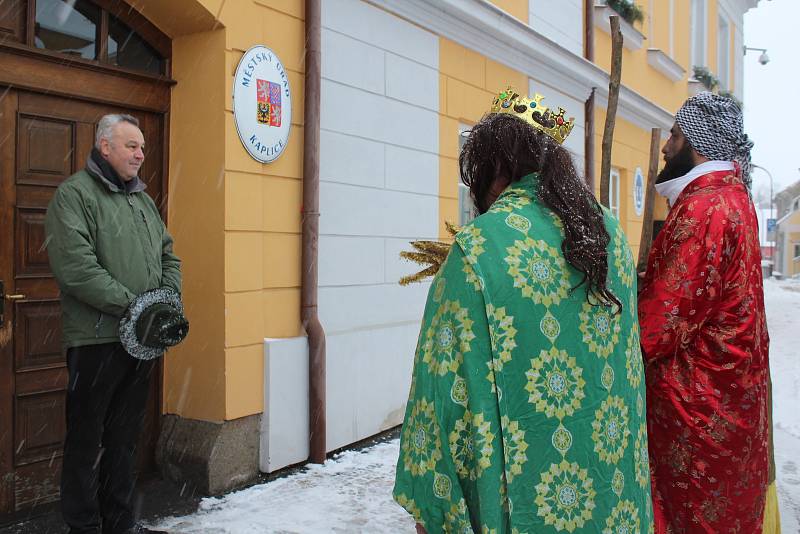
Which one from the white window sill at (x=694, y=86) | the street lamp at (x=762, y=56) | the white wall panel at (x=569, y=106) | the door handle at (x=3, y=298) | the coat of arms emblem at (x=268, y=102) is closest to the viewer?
the door handle at (x=3, y=298)

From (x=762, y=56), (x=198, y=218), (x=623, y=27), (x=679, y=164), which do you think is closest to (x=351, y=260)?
(x=198, y=218)

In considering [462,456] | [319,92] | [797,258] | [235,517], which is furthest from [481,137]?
[797,258]

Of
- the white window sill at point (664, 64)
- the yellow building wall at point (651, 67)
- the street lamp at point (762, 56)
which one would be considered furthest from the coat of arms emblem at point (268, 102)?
the street lamp at point (762, 56)

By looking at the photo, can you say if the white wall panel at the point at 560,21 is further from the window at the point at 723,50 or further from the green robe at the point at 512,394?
the window at the point at 723,50

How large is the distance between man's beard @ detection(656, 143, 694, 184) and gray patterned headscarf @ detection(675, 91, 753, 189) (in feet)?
0.10

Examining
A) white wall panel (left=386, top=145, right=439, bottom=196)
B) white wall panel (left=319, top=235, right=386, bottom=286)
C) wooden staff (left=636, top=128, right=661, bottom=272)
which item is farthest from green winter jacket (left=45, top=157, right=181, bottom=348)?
white wall panel (left=386, top=145, right=439, bottom=196)

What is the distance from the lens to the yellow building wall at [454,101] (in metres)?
5.78

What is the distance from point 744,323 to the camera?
2.08 m

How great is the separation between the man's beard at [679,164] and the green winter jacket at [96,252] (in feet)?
6.92

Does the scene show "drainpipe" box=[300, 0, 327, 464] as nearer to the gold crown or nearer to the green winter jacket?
the green winter jacket

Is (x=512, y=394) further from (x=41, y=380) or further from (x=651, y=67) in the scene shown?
(x=651, y=67)

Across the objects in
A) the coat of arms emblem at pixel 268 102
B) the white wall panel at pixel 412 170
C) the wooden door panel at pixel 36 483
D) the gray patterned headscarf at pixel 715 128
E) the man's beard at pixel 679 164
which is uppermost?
the coat of arms emblem at pixel 268 102

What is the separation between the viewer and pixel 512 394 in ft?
4.82

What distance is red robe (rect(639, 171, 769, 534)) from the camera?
2045 millimetres
